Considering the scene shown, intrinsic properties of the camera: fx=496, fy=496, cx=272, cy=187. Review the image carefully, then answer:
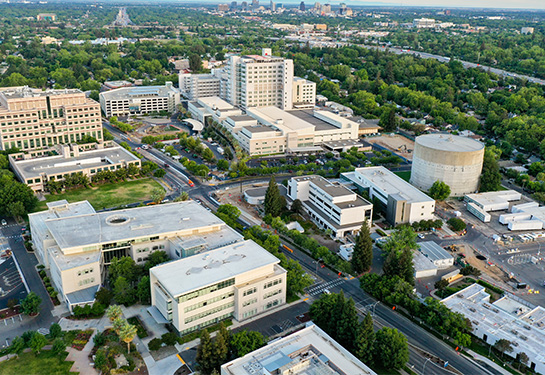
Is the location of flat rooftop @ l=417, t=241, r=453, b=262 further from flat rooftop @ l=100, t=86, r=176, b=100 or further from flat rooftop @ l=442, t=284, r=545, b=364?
flat rooftop @ l=100, t=86, r=176, b=100

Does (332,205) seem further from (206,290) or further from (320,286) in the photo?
(206,290)

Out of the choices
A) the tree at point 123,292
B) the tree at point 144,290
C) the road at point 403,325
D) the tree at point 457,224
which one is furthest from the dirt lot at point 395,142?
the tree at point 123,292

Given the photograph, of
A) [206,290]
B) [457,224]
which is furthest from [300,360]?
[457,224]

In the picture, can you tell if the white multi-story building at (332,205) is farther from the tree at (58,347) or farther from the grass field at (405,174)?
the tree at (58,347)

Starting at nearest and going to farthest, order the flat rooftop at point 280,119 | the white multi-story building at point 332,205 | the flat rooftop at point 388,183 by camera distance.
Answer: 1. the white multi-story building at point 332,205
2. the flat rooftop at point 388,183
3. the flat rooftop at point 280,119

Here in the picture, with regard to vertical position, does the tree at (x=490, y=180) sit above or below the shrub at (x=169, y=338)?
above
